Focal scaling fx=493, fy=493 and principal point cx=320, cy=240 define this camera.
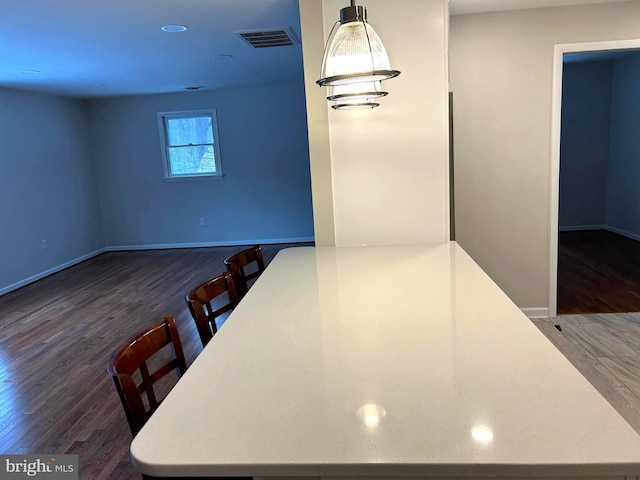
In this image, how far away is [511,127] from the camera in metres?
3.84

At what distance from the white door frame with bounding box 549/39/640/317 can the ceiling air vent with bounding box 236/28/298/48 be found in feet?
6.80

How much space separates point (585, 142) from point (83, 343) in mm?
7082

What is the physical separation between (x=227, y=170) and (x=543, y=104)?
501 centimetres

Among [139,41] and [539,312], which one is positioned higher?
[139,41]

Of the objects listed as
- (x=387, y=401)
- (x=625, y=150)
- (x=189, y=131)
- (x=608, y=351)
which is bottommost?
(x=608, y=351)

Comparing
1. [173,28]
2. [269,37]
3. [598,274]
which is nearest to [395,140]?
[269,37]

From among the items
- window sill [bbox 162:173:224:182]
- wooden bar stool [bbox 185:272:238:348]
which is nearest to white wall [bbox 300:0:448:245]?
wooden bar stool [bbox 185:272:238:348]

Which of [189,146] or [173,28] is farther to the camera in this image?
[189,146]

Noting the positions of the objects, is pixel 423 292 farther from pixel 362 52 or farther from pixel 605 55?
pixel 605 55

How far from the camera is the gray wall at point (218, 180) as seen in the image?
24.5 ft

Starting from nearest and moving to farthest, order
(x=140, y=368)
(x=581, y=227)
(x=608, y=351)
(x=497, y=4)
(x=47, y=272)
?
(x=140, y=368) < (x=608, y=351) < (x=497, y=4) < (x=47, y=272) < (x=581, y=227)

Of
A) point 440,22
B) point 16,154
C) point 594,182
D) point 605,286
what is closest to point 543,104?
point 440,22

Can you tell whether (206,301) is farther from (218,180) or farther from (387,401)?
(218,180)

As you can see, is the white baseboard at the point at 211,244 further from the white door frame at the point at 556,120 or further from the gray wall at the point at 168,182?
the white door frame at the point at 556,120
